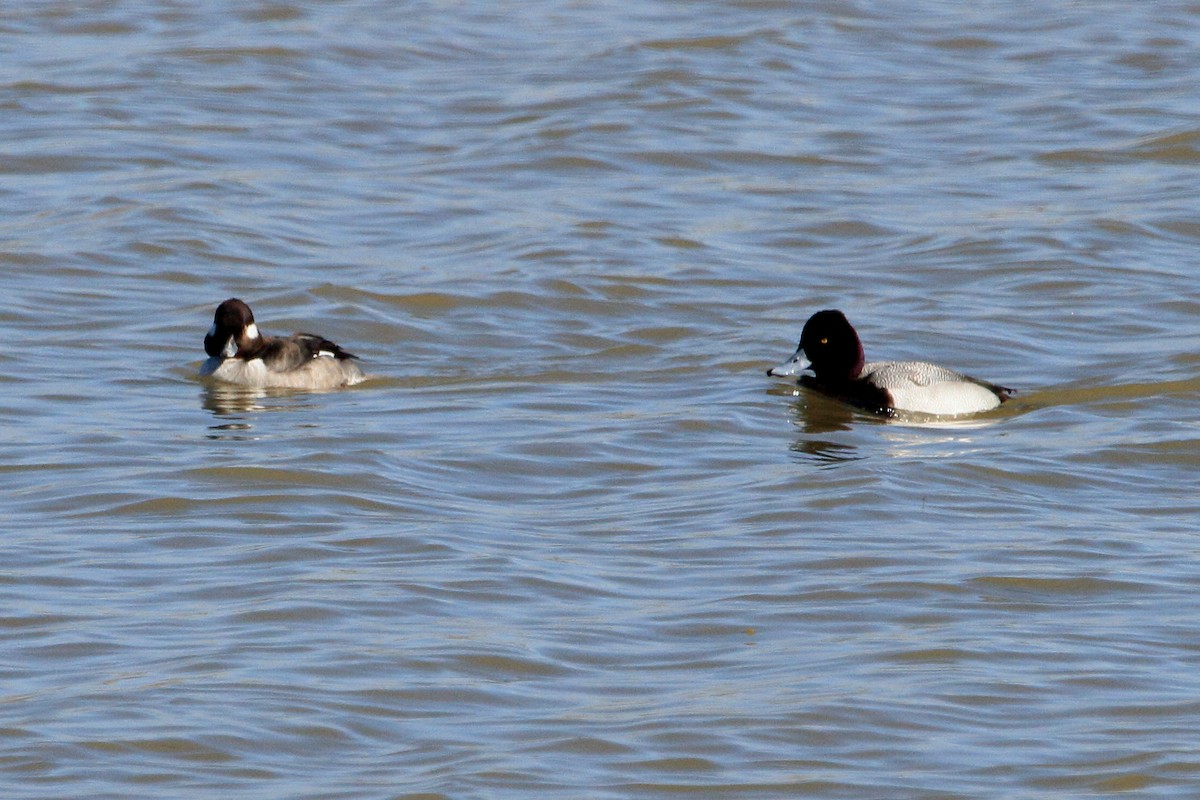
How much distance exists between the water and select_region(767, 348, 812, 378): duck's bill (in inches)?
6.7

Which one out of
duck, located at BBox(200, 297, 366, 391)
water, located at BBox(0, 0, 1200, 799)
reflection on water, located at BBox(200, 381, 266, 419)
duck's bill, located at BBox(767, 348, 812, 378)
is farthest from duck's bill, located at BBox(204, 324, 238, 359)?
duck's bill, located at BBox(767, 348, 812, 378)

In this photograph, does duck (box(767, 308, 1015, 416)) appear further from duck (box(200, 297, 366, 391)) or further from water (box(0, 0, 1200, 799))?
duck (box(200, 297, 366, 391))

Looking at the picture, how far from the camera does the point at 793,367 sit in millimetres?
13211

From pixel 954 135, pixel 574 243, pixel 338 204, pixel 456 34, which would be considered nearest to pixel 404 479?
pixel 574 243

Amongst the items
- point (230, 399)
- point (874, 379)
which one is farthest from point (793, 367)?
point (230, 399)

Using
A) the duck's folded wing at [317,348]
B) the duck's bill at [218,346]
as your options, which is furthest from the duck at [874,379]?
the duck's bill at [218,346]

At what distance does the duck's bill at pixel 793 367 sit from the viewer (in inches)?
519

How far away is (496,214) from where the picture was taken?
17.8 m

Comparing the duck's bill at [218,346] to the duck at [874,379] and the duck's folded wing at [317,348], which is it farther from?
the duck at [874,379]

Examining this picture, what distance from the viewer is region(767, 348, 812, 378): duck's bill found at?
43.3 feet

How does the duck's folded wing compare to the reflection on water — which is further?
the duck's folded wing

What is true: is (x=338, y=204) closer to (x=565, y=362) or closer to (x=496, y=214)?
(x=496, y=214)

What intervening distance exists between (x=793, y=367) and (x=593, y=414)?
162 centimetres

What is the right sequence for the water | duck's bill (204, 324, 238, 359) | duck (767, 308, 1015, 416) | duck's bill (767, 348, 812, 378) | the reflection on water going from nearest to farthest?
the water, duck (767, 308, 1015, 416), the reflection on water, duck's bill (767, 348, 812, 378), duck's bill (204, 324, 238, 359)
